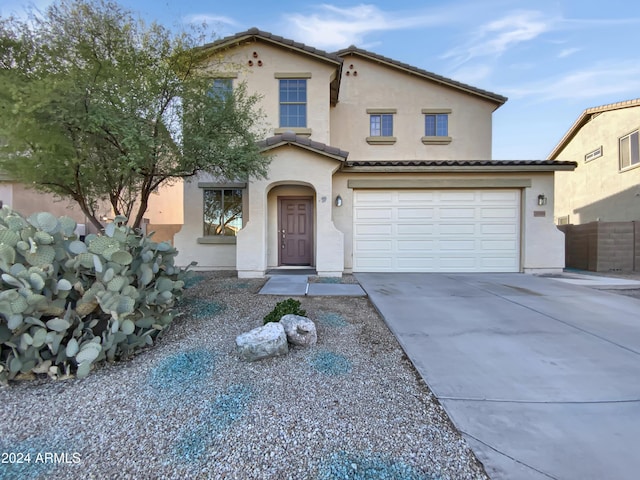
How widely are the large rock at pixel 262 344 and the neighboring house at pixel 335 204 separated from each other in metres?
5.07

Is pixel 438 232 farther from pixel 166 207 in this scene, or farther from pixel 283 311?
pixel 166 207

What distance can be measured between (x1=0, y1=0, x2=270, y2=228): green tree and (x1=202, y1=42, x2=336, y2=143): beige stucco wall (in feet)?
13.0

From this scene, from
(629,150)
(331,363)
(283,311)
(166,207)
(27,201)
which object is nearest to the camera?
(331,363)

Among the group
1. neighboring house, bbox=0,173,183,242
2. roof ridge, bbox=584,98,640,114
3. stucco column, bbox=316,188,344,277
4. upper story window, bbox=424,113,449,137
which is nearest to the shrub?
neighboring house, bbox=0,173,183,242

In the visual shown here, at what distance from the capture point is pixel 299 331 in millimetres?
3975

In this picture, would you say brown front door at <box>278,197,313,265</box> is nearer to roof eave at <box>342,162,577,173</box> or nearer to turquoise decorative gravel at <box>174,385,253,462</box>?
roof eave at <box>342,162,577,173</box>

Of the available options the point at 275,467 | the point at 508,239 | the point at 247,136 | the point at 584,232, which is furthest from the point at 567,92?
the point at 275,467

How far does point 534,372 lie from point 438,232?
22.6 feet

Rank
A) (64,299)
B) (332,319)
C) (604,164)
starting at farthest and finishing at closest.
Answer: (604,164) < (332,319) < (64,299)

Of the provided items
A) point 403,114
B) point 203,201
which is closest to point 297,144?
point 203,201

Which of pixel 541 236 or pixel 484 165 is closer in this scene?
pixel 484 165

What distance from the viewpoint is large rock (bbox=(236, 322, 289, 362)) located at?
359 centimetres

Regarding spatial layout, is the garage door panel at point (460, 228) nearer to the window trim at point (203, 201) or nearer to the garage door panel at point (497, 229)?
the garage door panel at point (497, 229)

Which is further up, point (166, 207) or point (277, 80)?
point (277, 80)
